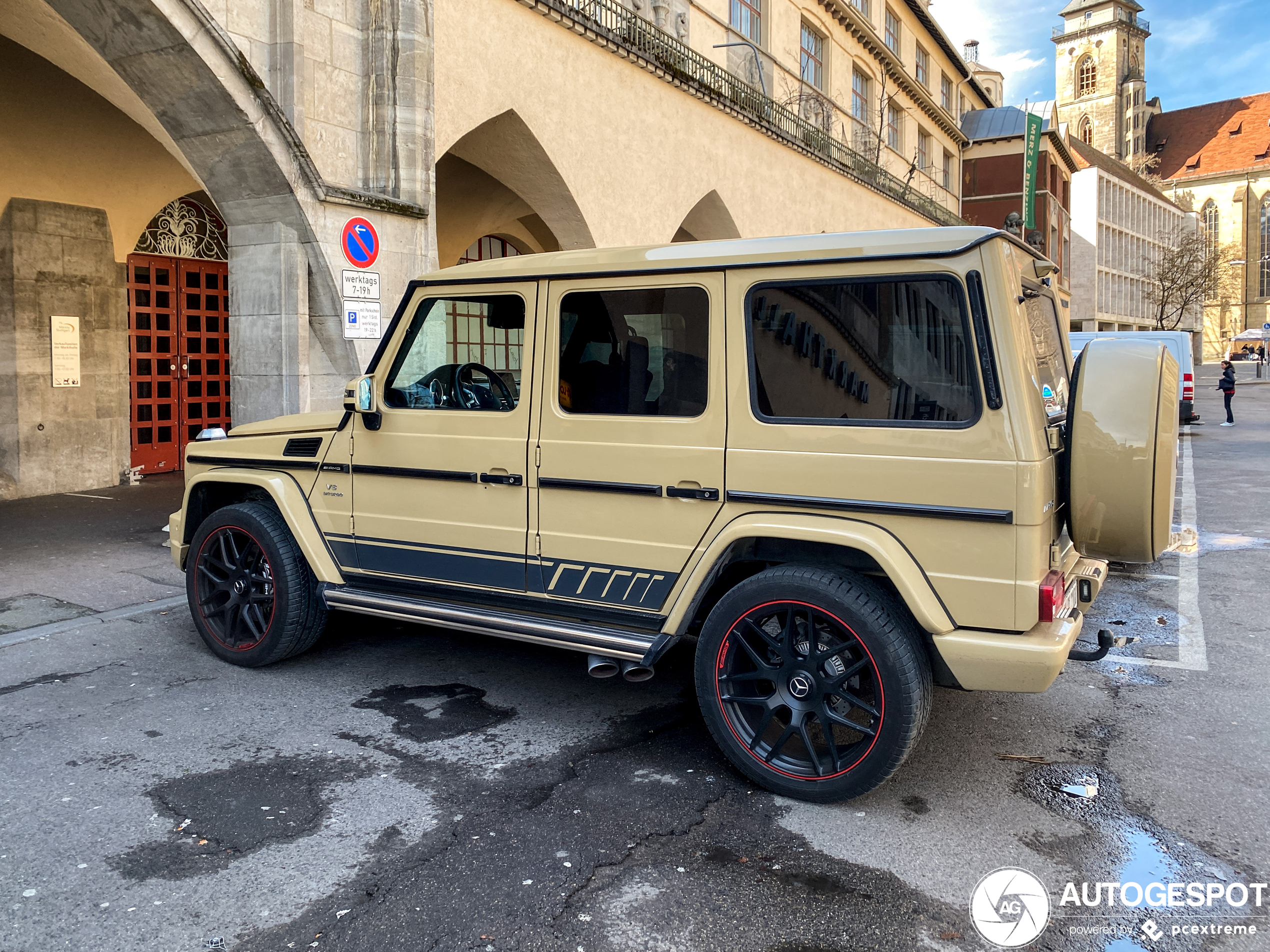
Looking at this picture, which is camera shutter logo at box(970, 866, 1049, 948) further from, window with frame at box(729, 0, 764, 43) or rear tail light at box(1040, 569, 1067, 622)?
window with frame at box(729, 0, 764, 43)

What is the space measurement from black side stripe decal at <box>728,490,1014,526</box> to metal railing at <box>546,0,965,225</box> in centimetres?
952

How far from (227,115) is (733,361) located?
6.36m

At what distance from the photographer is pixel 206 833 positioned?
3424 millimetres

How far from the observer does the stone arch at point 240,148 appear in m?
7.87

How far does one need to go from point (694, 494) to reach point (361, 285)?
639cm

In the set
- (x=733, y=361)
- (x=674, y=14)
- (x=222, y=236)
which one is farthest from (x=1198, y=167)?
(x=733, y=361)

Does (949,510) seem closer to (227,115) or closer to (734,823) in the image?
(734,823)

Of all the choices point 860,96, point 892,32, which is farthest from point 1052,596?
point 892,32

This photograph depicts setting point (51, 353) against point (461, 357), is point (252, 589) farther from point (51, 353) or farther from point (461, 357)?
point (51, 353)

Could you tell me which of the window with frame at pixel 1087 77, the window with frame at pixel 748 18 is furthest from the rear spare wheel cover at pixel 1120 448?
the window with frame at pixel 1087 77

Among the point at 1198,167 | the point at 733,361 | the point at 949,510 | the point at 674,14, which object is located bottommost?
the point at 949,510

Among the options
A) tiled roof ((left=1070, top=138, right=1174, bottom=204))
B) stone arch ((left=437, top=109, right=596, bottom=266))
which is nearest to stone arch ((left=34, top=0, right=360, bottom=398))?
stone arch ((left=437, top=109, right=596, bottom=266))

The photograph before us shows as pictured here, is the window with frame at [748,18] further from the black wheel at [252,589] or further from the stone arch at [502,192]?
the black wheel at [252,589]

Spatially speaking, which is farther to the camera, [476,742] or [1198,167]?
[1198,167]
